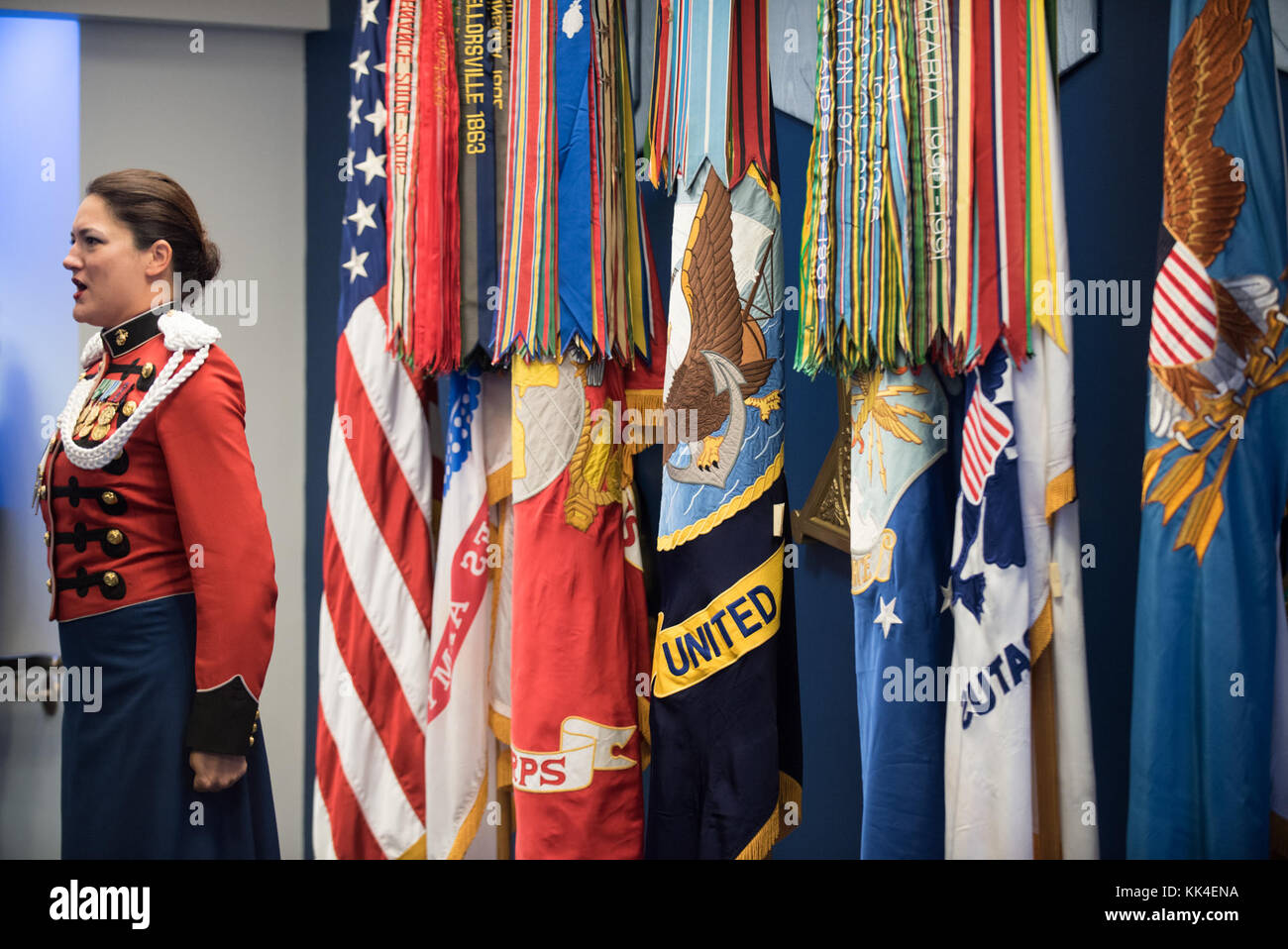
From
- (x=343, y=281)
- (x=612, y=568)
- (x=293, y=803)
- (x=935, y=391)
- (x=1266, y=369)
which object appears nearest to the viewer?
(x=1266, y=369)

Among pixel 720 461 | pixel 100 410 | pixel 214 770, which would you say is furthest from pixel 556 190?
pixel 214 770

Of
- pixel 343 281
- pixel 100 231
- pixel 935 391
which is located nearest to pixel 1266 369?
pixel 935 391

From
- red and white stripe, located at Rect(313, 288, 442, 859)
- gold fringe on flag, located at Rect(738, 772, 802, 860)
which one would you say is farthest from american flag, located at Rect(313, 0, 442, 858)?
gold fringe on flag, located at Rect(738, 772, 802, 860)

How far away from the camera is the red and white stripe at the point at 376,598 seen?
2.01 m

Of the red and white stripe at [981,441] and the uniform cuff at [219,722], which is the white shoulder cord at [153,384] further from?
the red and white stripe at [981,441]

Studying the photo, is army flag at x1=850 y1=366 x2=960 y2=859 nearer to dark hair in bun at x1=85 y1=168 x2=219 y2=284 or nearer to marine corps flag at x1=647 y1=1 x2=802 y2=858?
marine corps flag at x1=647 y1=1 x2=802 y2=858

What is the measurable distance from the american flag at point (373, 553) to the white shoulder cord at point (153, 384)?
297mm

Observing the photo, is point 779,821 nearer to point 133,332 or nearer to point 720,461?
point 720,461

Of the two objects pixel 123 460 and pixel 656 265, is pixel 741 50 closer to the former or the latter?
pixel 656 265

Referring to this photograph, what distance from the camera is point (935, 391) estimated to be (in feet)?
5.30

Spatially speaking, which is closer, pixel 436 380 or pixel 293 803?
pixel 436 380

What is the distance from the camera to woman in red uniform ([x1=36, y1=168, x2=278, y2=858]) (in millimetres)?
1666

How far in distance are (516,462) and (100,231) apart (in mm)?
736

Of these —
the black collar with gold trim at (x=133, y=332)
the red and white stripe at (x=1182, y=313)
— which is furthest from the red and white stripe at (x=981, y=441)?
the black collar with gold trim at (x=133, y=332)
